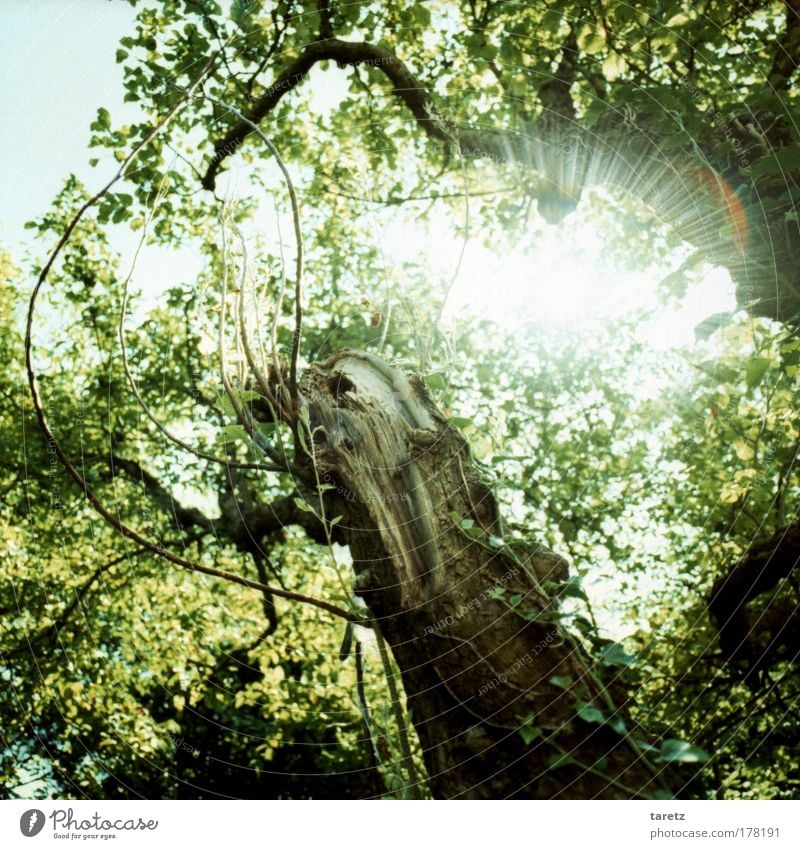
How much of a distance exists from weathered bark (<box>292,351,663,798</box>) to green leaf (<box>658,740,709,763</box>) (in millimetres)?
68

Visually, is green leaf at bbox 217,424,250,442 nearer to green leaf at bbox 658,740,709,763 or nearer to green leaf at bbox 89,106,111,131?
green leaf at bbox 658,740,709,763

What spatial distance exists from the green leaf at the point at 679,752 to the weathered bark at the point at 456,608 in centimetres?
7

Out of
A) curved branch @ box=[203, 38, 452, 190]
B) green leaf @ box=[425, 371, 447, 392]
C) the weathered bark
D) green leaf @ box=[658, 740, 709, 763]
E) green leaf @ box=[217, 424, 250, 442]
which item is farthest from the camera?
curved branch @ box=[203, 38, 452, 190]

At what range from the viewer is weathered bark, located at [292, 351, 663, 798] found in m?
1.67

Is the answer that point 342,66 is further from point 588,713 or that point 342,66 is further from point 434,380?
point 588,713

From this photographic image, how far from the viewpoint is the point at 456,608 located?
187 cm

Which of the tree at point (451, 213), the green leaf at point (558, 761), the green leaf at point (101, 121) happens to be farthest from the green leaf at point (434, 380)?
the green leaf at point (101, 121)

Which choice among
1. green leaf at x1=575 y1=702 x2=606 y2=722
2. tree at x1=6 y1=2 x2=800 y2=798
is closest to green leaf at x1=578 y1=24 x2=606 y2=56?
tree at x1=6 y1=2 x2=800 y2=798

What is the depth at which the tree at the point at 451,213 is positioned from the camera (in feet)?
5.68

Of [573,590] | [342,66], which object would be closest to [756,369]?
[573,590]

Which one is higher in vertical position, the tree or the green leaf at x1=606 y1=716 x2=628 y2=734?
the tree

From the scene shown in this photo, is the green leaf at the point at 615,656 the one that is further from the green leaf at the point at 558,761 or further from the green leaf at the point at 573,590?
the green leaf at the point at 558,761

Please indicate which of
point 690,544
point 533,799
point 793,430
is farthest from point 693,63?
point 690,544

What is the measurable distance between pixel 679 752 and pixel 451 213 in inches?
141
